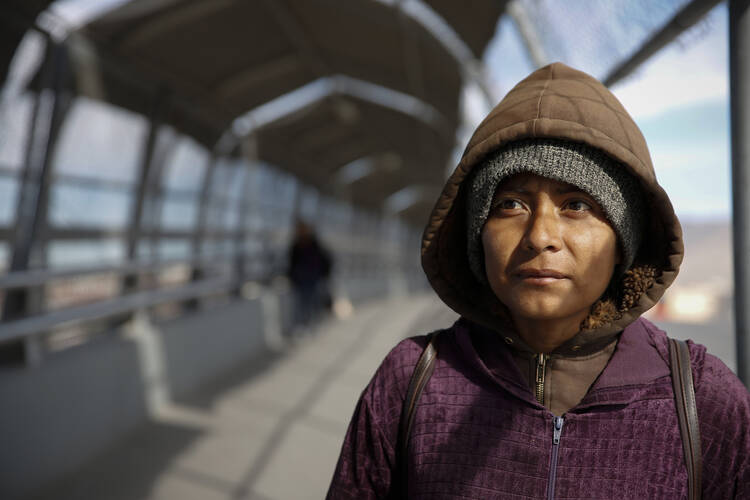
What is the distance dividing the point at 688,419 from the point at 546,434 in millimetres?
260

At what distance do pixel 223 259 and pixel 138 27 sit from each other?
3195 millimetres

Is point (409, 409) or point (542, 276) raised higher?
point (542, 276)

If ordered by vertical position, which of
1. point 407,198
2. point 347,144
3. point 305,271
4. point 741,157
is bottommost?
point 305,271

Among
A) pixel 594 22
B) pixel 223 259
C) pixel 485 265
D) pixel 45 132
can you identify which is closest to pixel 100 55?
pixel 45 132

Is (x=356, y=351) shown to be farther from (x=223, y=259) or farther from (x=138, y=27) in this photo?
(x=138, y=27)

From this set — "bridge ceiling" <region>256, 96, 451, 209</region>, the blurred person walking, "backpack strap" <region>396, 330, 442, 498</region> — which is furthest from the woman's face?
"bridge ceiling" <region>256, 96, 451, 209</region>

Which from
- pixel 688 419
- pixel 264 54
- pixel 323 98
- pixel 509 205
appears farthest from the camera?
pixel 323 98

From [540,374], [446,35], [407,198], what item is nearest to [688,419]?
[540,374]

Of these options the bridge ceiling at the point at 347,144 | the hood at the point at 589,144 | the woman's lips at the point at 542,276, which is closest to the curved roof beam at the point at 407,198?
the bridge ceiling at the point at 347,144

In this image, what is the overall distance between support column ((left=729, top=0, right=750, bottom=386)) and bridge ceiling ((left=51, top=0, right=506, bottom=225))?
266 cm

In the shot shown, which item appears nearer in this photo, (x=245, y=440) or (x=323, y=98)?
(x=245, y=440)

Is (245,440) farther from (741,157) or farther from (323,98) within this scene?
(323,98)

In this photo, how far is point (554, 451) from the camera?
1.29m

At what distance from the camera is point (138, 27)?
616 centimetres
